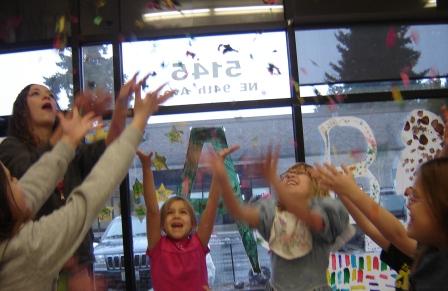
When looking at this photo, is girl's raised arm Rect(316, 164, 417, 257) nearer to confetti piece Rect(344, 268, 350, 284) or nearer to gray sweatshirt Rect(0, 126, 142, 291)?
gray sweatshirt Rect(0, 126, 142, 291)

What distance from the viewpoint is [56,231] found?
0.95 m

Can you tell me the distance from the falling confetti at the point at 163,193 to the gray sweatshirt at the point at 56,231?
2434mm

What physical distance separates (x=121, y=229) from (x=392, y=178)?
84.0 inches

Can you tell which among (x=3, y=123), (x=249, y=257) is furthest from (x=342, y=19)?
(x=3, y=123)

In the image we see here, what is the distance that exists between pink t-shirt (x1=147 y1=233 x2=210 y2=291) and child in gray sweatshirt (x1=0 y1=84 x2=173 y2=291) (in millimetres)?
819

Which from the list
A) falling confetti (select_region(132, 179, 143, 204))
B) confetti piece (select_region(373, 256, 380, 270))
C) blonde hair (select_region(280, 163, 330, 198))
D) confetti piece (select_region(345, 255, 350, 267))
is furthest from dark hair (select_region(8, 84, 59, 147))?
confetti piece (select_region(373, 256, 380, 270))

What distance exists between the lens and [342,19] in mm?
3668

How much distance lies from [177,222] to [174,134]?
1647 millimetres

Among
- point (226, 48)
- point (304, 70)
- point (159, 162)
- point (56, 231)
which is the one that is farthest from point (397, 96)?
point (56, 231)

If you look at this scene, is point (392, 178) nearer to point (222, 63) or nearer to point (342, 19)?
point (342, 19)

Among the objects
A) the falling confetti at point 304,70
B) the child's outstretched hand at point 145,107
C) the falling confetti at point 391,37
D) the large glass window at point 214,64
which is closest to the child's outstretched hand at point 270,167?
the child's outstretched hand at point 145,107

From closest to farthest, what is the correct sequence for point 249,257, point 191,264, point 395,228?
point 395,228, point 191,264, point 249,257

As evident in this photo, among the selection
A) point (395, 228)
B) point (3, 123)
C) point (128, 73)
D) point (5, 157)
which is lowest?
point (395, 228)

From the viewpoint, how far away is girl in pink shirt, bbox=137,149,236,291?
1.85m
